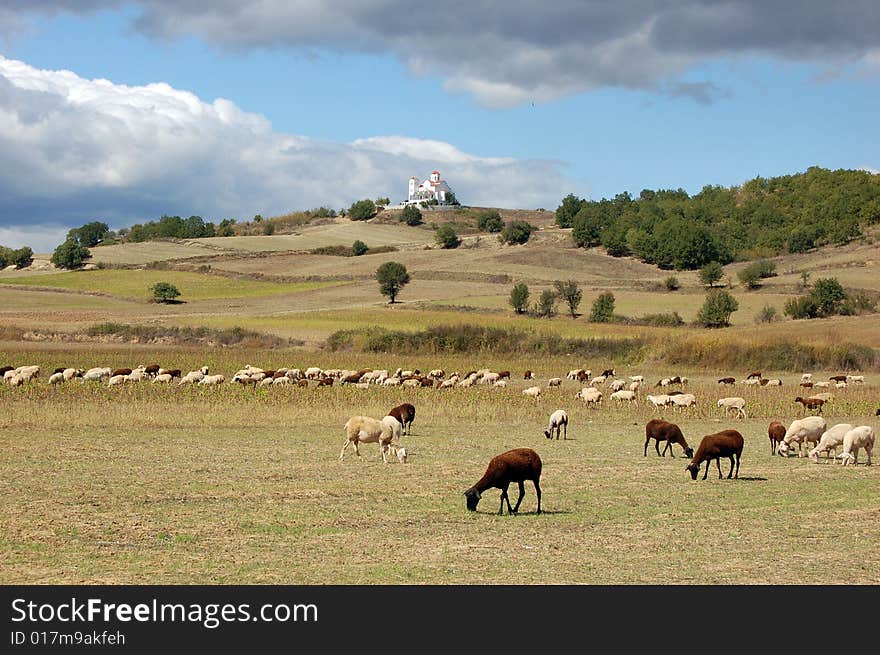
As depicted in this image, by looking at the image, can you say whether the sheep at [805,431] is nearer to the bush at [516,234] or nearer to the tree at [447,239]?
the bush at [516,234]

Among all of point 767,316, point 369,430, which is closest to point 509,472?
point 369,430

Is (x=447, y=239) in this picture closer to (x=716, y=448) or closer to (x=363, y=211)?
(x=363, y=211)

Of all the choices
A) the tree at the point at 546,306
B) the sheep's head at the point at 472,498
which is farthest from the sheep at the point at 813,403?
the tree at the point at 546,306

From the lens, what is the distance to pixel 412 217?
184 meters

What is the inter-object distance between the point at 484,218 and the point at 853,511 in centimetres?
15967

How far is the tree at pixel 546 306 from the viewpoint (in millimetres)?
91375

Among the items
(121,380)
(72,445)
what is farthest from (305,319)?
(72,445)

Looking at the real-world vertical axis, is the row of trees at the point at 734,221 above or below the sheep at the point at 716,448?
above

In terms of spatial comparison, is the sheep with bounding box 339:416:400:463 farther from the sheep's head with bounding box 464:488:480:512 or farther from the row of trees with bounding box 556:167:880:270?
the row of trees with bounding box 556:167:880:270

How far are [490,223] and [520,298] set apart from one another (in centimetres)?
8344

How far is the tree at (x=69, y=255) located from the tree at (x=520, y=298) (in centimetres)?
6478

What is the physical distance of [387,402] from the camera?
39094mm

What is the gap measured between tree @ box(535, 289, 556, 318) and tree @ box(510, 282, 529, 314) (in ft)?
3.99

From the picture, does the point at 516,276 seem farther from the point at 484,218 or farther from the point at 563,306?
the point at 484,218
